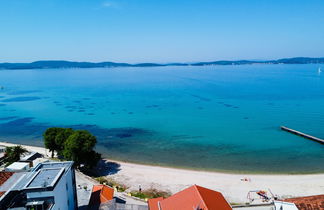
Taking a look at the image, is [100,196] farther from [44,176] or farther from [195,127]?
[195,127]

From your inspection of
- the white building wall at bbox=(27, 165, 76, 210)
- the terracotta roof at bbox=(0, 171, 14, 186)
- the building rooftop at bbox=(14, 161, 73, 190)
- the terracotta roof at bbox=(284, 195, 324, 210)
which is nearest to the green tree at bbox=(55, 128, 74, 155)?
the terracotta roof at bbox=(0, 171, 14, 186)

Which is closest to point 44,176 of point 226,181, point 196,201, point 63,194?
point 63,194

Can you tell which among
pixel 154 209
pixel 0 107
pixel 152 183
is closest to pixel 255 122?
pixel 152 183

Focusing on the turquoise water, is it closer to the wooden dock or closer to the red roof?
the wooden dock

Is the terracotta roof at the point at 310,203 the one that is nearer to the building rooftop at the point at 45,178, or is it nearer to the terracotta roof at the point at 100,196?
the terracotta roof at the point at 100,196

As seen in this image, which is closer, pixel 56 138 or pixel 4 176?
pixel 4 176

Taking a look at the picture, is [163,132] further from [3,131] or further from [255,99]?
[255,99]
